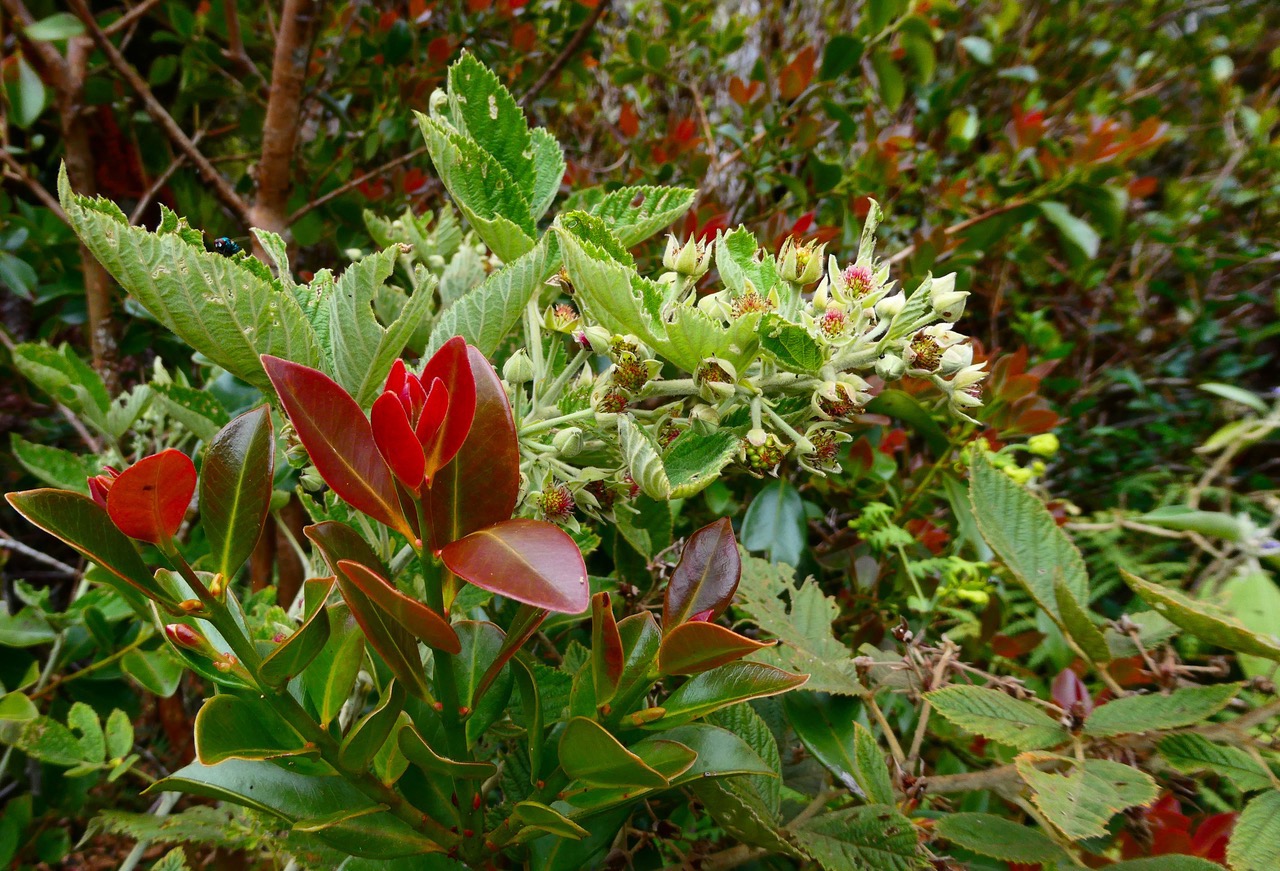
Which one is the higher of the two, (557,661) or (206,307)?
(206,307)

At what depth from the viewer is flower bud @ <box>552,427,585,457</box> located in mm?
520

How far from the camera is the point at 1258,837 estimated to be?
543 millimetres

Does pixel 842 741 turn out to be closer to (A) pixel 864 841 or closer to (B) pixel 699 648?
(A) pixel 864 841

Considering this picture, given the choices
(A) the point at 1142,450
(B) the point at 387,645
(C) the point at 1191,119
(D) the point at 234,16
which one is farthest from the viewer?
(C) the point at 1191,119

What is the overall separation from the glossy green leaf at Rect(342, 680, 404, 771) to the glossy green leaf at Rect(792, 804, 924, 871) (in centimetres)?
34

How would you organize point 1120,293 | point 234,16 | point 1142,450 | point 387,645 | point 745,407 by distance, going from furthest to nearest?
point 1120,293 < point 1142,450 < point 234,16 < point 745,407 < point 387,645

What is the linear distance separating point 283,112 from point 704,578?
107 centimetres

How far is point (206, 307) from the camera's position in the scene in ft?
1.53

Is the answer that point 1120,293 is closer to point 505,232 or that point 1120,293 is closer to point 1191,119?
point 1191,119

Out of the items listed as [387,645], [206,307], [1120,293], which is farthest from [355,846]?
[1120,293]

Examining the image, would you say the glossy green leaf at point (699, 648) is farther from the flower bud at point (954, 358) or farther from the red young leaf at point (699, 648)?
the flower bud at point (954, 358)

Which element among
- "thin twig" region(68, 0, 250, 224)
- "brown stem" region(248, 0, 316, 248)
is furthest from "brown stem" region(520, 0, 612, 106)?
"thin twig" region(68, 0, 250, 224)

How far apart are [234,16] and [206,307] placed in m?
1.31

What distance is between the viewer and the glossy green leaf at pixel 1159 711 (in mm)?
593
